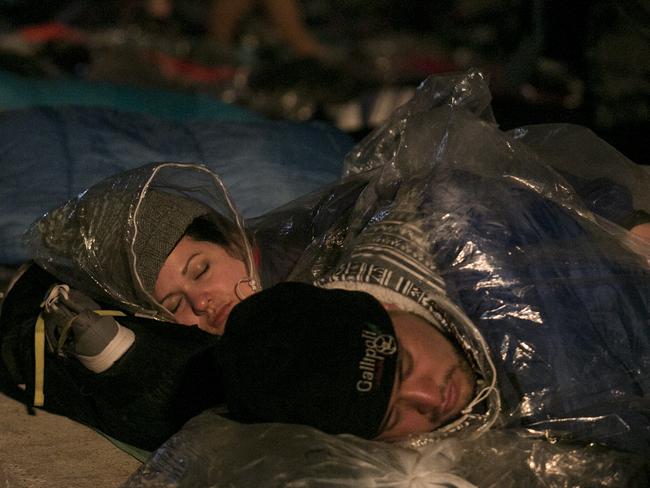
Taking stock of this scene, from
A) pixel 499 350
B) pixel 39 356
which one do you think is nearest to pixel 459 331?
pixel 499 350

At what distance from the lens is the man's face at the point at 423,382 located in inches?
47.4

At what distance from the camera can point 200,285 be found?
1.68 meters

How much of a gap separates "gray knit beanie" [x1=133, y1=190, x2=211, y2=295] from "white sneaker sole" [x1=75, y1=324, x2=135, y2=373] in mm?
152

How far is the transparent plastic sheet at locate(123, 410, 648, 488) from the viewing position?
1.22 meters

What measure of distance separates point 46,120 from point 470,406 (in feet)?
5.06

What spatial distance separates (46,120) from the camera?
243 centimetres

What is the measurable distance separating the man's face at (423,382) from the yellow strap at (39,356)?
1.98 feet

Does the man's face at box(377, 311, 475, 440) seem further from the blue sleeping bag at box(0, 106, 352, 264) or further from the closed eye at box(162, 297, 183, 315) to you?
the blue sleeping bag at box(0, 106, 352, 264)

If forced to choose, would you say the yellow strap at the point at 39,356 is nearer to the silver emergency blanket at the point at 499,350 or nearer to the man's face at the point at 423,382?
the silver emergency blanket at the point at 499,350

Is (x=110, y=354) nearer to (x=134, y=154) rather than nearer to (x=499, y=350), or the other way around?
(x=499, y=350)

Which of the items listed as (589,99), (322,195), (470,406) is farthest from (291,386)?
(589,99)

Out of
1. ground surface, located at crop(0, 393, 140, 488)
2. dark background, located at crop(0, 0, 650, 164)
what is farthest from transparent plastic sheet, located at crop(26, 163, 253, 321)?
dark background, located at crop(0, 0, 650, 164)

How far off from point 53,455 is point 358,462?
2.00 ft

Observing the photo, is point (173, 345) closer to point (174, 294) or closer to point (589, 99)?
point (174, 294)
